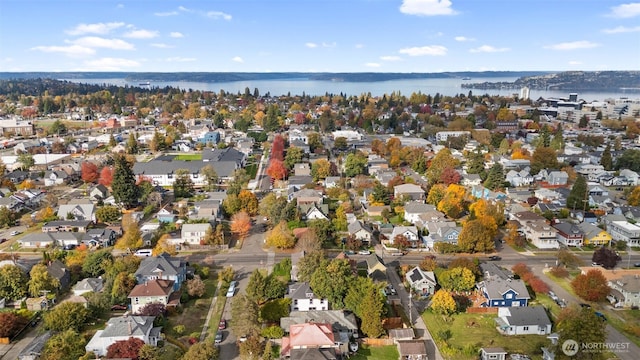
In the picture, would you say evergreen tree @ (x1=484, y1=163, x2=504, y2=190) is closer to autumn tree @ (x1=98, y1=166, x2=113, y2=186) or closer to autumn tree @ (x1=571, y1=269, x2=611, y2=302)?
autumn tree @ (x1=571, y1=269, x2=611, y2=302)

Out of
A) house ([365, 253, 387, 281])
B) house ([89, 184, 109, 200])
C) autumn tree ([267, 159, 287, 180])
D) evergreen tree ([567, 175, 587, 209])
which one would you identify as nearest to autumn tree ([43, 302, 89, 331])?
house ([365, 253, 387, 281])

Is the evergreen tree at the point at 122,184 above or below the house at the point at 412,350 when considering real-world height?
above

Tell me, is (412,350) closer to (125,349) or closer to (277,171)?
(125,349)

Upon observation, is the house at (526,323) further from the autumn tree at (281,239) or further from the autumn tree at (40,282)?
the autumn tree at (40,282)

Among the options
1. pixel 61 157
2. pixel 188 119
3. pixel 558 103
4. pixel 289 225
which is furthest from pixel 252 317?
pixel 558 103

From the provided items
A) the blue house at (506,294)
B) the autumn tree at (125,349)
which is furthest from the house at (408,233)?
the autumn tree at (125,349)
